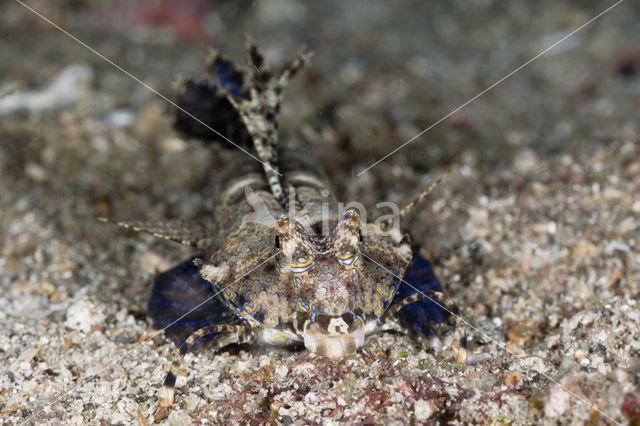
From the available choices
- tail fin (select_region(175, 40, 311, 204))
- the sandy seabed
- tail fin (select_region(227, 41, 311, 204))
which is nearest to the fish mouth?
the sandy seabed

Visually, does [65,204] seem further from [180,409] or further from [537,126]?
[537,126]

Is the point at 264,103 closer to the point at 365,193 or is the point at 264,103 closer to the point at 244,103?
the point at 244,103

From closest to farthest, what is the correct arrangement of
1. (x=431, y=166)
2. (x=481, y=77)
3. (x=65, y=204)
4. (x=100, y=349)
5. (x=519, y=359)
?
(x=519, y=359), (x=100, y=349), (x=65, y=204), (x=431, y=166), (x=481, y=77)

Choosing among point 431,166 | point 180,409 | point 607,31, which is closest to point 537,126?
point 431,166

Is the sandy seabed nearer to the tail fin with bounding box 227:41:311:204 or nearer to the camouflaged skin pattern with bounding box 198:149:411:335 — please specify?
the camouflaged skin pattern with bounding box 198:149:411:335

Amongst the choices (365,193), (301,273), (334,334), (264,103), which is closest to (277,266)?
(301,273)

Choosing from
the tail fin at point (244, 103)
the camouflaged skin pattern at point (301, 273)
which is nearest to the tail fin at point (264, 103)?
the tail fin at point (244, 103)
